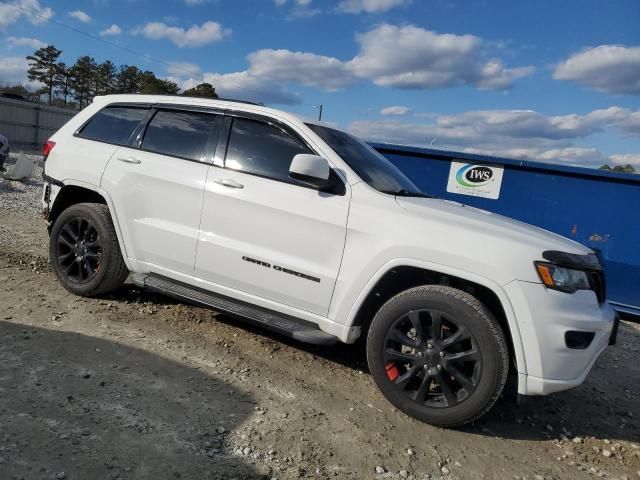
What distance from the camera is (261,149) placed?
3.92 m

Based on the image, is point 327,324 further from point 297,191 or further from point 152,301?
point 152,301

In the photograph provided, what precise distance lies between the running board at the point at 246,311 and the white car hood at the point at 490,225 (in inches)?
42.3

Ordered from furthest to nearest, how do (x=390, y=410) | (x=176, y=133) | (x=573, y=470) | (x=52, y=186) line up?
(x=52, y=186) < (x=176, y=133) < (x=390, y=410) < (x=573, y=470)

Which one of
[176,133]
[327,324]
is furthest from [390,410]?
[176,133]

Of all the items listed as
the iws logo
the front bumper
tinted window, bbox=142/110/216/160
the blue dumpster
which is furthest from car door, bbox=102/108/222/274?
the iws logo

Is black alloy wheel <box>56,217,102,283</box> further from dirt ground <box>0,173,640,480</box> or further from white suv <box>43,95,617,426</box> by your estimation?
dirt ground <box>0,173,640,480</box>

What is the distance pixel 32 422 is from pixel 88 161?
2509 mm

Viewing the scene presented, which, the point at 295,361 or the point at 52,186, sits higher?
the point at 52,186

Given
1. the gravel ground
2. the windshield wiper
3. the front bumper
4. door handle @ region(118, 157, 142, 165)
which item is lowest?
the gravel ground

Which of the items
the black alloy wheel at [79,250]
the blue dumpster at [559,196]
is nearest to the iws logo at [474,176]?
the blue dumpster at [559,196]

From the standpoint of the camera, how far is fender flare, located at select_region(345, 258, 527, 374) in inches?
120

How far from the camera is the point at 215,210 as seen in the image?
388cm

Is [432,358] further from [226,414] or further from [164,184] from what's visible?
[164,184]

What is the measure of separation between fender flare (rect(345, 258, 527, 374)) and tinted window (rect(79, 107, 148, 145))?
8.45 ft
